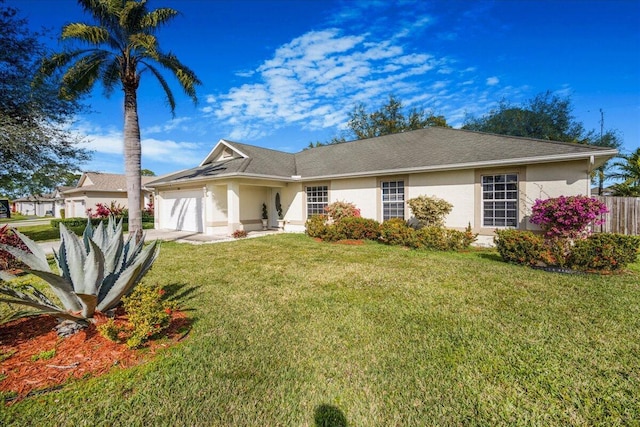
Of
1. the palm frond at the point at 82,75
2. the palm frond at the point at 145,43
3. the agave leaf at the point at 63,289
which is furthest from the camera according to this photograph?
the palm frond at the point at 82,75

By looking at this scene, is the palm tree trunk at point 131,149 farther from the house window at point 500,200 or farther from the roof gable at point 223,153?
the house window at point 500,200

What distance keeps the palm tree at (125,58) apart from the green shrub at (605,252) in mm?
13117

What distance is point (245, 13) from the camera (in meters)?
10.8

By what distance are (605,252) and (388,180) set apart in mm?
7918

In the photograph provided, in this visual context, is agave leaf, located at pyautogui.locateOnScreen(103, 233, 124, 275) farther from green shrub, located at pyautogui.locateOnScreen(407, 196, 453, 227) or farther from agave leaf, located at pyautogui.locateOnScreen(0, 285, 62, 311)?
green shrub, located at pyautogui.locateOnScreen(407, 196, 453, 227)

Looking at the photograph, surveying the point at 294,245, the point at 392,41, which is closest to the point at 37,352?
the point at 294,245

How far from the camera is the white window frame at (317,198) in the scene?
599 inches

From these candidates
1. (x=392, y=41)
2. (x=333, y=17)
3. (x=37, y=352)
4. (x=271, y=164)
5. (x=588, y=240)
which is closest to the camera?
(x=37, y=352)

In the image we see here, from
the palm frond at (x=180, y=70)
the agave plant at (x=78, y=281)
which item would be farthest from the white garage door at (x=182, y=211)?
the agave plant at (x=78, y=281)

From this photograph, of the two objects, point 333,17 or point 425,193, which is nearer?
point 333,17

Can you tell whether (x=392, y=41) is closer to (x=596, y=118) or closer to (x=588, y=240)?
(x=588, y=240)

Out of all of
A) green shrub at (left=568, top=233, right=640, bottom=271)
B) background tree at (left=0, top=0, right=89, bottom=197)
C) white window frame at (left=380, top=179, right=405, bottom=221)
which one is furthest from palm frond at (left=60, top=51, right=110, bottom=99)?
green shrub at (left=568, top=233, right=640, bottom=271)

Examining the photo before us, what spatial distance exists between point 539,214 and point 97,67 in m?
16.6

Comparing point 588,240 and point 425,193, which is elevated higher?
point 425,193
